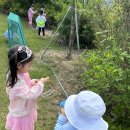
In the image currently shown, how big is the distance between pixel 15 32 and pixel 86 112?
6410 mm

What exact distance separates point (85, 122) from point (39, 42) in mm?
7760

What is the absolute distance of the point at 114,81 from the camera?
171 inches

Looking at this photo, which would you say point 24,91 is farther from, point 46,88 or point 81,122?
point 46,88

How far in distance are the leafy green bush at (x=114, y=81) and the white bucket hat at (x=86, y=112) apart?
1.62 m

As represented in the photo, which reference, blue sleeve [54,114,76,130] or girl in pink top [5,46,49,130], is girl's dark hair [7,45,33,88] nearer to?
girl in pink top [5,46,49,130]

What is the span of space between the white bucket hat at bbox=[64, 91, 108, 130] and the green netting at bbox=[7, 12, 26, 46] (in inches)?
223

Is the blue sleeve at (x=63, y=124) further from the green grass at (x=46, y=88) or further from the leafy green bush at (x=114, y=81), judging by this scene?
the green grass at (x=46, y=88)

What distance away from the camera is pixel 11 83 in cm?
337

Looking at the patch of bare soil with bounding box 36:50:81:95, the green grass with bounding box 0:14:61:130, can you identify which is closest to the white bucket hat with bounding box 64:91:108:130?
the green grass with bounding box 0:14:61:130

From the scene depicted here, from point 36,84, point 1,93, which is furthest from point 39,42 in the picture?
point 36,84

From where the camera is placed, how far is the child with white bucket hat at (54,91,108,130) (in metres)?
2.50

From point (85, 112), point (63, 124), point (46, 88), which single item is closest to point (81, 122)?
point (85, 112)

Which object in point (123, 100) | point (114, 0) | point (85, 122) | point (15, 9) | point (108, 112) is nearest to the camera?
point (85, 122)

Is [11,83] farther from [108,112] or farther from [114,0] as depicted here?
[114,0]
